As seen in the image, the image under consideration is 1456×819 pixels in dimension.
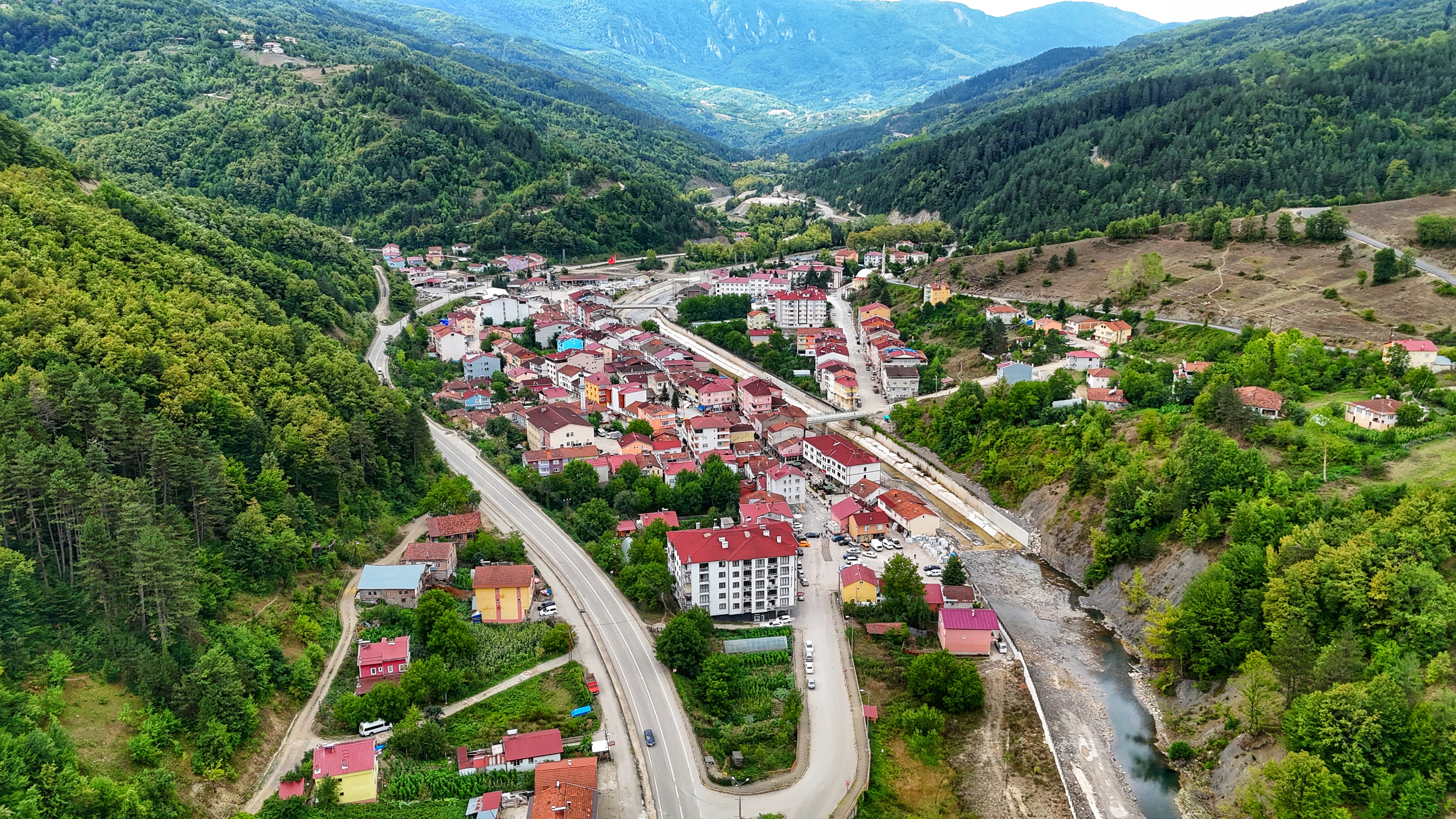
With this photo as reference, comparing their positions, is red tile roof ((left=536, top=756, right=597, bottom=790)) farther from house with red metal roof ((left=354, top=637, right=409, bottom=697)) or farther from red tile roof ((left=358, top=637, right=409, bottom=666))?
red tile roof ((left=358, top=637, right=409, bottom=666))

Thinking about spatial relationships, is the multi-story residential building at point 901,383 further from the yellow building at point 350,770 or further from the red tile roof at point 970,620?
the yellow building at point 350,770

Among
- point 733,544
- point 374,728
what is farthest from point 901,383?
point 374,728

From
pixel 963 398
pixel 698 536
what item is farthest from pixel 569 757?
pixel 963 398

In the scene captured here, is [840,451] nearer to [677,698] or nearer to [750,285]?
[677,698]

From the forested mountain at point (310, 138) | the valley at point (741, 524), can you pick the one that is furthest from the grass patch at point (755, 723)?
the forested mountain at point (310, 138)

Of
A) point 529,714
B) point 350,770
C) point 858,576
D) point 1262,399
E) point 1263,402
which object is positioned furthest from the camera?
point 1262,399
